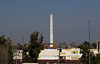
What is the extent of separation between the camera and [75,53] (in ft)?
251

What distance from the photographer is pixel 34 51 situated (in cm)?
6050

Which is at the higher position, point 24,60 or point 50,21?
point 50,21

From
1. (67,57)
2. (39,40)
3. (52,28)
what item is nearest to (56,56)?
(67,57)

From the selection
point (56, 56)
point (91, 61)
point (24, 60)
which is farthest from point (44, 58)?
point (91, 61)

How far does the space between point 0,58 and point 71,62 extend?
28.3 meters

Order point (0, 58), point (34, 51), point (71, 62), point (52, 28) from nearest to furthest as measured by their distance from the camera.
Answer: point (0, 58) < point (34, 51) < point (71, 62) < point (52, 28)

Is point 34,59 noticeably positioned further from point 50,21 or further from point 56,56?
point 50,21

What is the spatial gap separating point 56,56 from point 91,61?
92.4 feet

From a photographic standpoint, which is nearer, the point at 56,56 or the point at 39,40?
the point at 39,40

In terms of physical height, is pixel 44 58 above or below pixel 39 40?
below

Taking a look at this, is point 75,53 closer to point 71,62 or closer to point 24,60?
point 71,62

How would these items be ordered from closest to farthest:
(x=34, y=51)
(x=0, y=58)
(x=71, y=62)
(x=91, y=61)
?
(x=91, y=61) < (x=0, y=58) < (x=34, y=51) < (x=71, y=62)

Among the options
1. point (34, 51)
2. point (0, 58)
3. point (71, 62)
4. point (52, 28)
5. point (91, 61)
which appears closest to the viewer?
point (91, 61)

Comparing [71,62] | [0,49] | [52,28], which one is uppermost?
[52,28]
